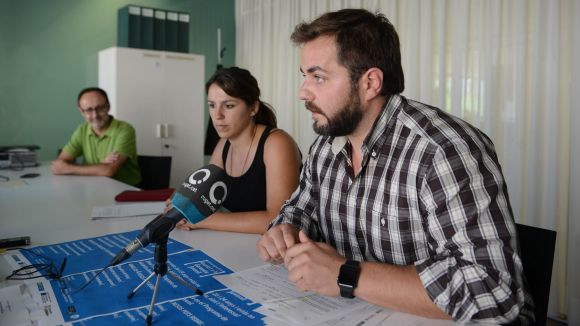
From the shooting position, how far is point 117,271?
1.20m

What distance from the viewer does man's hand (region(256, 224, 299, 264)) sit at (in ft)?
3.91

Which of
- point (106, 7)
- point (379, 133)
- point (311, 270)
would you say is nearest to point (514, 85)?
point (379, 133)

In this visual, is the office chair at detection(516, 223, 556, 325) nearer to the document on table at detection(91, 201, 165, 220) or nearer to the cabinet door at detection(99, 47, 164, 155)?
the document on table at detection(91, 201, 165, 220)

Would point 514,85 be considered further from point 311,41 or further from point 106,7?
point 106,7

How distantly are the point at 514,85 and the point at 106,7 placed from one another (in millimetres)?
3683

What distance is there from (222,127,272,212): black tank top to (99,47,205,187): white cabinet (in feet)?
8.31

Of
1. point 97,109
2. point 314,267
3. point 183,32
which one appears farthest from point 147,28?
point 314,267

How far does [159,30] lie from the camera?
14.1 feet

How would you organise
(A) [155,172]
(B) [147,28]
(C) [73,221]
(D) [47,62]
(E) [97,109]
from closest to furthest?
(C) [73,221] → (A) [155,172] → (E) [97,109] → (D) [47,62] → (B) [147,28]

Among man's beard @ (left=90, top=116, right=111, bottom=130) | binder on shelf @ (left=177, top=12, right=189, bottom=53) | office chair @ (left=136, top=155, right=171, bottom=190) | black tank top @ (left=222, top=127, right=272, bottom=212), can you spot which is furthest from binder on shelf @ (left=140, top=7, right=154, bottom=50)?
black tank top @ (left=222, top=127, right=272, bottom=212)

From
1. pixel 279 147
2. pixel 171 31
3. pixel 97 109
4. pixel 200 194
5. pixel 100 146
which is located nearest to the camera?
pixel 200 194

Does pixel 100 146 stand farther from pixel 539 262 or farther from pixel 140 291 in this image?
pixel 539 262

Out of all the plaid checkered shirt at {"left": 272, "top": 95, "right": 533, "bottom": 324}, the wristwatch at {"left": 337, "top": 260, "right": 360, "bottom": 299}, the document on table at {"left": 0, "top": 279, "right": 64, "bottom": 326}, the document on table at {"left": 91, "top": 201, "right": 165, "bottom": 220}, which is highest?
the plaid checkered shirt at {"left": 272, "top": 95, "right": 533, "bottom": 324}

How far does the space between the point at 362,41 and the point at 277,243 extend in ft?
1.94
